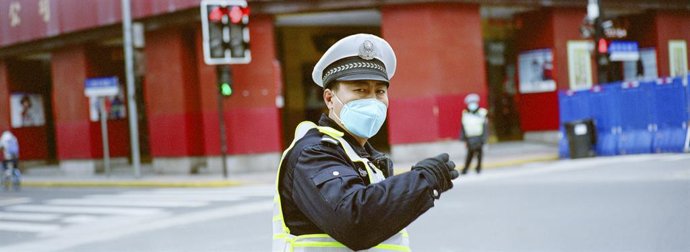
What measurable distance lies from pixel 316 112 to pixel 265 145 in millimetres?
4923

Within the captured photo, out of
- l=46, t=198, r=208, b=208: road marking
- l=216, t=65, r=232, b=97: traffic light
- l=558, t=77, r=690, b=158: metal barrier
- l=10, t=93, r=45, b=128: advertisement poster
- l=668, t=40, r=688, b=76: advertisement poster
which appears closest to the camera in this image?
l=46, t=198, r=208, b=208: road marking

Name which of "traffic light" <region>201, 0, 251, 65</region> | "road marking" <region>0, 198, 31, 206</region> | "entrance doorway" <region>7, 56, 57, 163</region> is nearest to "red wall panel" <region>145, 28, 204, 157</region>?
"traffic light" <region>201, 0, 251, 65</region>

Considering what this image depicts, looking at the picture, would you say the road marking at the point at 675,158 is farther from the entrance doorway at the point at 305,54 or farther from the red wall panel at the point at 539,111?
the entrance doorway at the point at 305,54

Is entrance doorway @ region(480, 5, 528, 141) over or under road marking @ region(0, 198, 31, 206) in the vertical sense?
over

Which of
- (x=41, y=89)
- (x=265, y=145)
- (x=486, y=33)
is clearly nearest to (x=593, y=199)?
(x=265, y=145)

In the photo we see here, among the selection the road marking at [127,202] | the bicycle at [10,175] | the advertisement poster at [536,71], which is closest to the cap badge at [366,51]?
the road marking at [127,202]

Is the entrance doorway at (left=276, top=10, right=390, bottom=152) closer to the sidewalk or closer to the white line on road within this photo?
the sidewalk

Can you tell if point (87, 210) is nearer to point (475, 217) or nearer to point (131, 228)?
point (131, 228)

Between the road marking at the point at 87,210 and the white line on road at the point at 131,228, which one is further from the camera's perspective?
the road marking at the point at 87,210

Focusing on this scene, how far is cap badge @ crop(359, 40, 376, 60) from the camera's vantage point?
83.2 inches

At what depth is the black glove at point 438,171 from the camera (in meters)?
1.93

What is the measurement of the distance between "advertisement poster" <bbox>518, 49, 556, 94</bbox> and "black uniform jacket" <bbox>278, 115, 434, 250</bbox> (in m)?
19.6

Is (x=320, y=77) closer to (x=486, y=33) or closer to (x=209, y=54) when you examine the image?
(x=209, y=54)

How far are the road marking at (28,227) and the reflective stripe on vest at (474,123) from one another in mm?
8180
